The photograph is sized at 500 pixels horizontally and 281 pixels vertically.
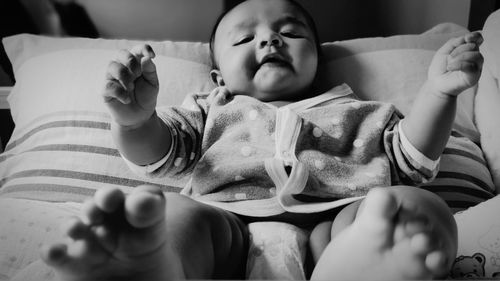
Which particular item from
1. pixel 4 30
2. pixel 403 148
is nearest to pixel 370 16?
pixel 403 148

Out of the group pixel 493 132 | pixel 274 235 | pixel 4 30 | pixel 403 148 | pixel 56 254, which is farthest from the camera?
pixel 4 30

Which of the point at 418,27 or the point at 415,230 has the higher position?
the point at 415,230

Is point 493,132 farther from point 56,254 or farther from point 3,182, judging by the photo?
point 3,182

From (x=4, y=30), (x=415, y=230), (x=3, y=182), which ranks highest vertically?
(x=415, y=230)

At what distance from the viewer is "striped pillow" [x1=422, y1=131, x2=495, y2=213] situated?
3.03 ft

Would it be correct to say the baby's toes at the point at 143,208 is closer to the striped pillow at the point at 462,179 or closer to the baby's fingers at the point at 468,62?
the baby's fingers at the point at 468,62

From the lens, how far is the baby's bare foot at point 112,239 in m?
0.43

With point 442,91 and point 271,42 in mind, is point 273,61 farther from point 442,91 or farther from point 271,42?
point 442,91

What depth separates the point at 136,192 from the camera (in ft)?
1.48

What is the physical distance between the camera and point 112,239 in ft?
1.45

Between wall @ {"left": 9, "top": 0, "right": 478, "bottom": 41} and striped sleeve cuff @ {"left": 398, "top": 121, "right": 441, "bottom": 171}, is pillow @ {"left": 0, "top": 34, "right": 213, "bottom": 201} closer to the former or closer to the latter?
wall @ {"left": 9, "top": 0, "right": 478, "bottom": 41}

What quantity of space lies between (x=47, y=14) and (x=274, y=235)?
1086 mm

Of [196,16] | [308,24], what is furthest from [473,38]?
[196,16]

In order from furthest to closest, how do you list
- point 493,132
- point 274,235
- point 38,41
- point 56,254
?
point 38,41 < point 493,132 < point 274,235 < point 56,254
